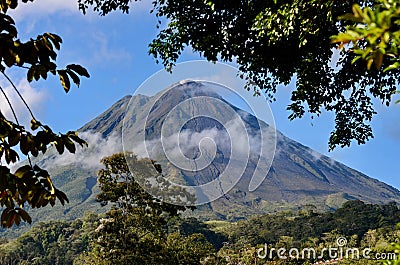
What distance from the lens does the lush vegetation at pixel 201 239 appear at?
325 inches

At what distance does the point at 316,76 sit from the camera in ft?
19.3

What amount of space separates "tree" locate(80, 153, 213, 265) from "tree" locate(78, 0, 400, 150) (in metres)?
3.09

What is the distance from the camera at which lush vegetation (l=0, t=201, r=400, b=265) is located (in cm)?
825

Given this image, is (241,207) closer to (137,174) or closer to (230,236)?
(230,236)

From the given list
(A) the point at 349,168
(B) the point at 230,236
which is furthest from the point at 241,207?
(B) the point at 230,236

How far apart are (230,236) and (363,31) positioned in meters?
39.4

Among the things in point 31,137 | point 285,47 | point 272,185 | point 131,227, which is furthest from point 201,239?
point 272,185

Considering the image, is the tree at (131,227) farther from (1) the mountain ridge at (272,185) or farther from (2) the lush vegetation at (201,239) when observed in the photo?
(1) the mountain ridge at (272,185)

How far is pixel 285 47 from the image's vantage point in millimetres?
5602

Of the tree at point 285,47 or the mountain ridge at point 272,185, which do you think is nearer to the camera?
the tree at point 285,47

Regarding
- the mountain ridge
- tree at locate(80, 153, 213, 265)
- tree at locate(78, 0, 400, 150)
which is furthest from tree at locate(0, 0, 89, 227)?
the mountain ridge

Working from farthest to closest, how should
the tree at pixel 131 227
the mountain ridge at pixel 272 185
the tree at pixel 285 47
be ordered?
the mountain ridge at pixel 272 185 → the tree at pixel 131 227 → the tree at pixel 285 47

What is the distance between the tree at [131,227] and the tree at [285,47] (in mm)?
3095

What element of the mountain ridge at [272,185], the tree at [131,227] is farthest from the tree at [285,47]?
the mountain ridge at [272,185]
